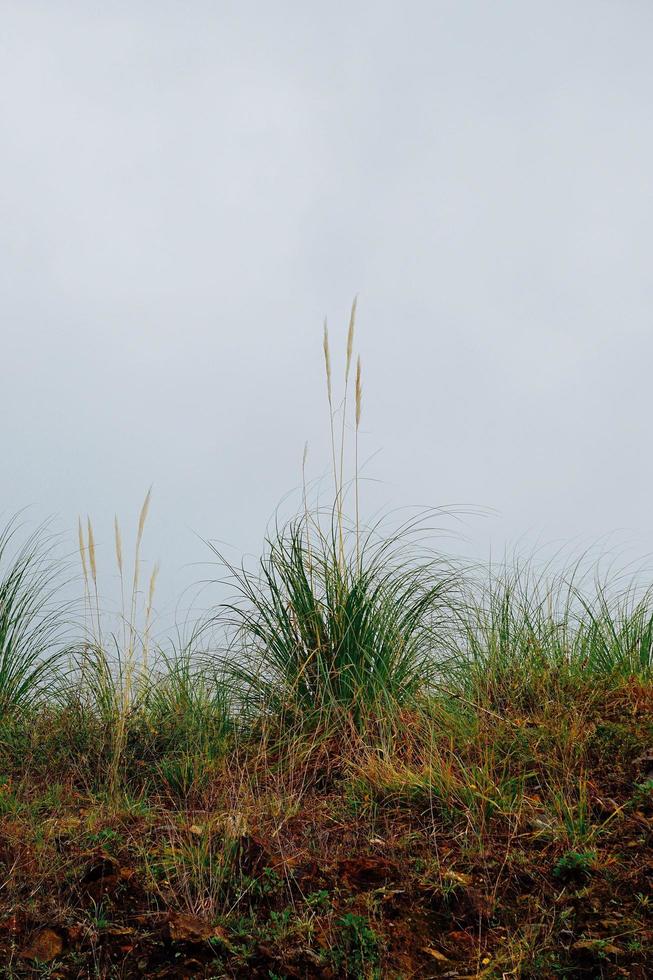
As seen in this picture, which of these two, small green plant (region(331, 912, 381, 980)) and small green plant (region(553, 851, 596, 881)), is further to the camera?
small green plant (region(553, 851, 596, 881))

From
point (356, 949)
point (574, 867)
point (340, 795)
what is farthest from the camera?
point (340, 795)

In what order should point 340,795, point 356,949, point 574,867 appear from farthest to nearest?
point 340,795, point 574,867, point 356,949

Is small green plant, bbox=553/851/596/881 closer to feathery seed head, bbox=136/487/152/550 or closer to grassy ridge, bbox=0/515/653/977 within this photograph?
grassy ridge, bbox=0/515/653/977

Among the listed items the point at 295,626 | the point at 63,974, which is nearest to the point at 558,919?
the point at 63,974

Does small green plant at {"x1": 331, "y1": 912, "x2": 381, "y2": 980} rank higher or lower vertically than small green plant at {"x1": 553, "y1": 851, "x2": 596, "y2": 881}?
lower

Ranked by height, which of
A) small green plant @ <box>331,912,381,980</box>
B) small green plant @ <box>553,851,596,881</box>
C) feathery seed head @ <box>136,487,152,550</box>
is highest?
feathery seed head @ <box>136,487,152,550</box>

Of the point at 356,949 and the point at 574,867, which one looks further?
the point at 574,867

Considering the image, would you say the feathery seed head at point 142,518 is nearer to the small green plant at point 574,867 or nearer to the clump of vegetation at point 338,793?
the clump of vegetation at point 338,793

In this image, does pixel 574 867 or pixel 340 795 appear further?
pixel 340 795

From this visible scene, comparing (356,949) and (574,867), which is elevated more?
(574,867)

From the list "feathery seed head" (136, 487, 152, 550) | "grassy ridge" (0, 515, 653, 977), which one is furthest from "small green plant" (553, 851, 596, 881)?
"feathery seed head" (136, 487, 152, 550)

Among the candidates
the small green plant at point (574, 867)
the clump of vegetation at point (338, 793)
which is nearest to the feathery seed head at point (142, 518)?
the clump of vegetation at point (338, 793)

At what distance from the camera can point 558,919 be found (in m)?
3.19

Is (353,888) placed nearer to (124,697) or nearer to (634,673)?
(124,697)
